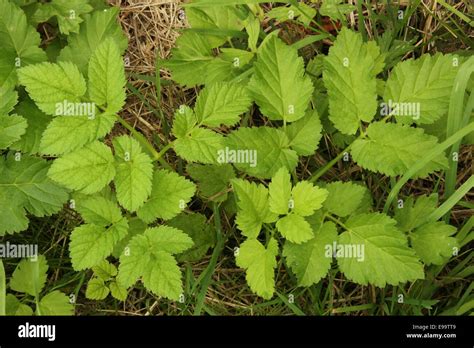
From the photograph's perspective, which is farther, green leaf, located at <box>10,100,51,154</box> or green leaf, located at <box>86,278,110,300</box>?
green leaf, located at <box>86,278,110,300</box>

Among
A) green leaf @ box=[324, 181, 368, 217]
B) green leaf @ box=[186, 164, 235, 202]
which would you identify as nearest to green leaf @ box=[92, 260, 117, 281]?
green leaf @ box=[186, 164, 235, 202]

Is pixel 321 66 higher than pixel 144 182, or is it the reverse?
pixel 321 66

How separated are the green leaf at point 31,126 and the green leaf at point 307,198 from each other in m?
1.03

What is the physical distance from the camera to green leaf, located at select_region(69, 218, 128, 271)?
226cm

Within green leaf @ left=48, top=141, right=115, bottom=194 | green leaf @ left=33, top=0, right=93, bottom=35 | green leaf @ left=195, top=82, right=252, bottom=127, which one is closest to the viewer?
green leaf @ left=48, top=141, right=115, bottom=194

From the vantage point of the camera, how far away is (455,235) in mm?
2555

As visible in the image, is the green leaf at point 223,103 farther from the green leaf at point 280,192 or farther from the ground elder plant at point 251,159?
the green leaf at point 280,192

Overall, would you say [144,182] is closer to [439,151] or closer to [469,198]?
[439,151]

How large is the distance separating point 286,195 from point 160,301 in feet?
2.59

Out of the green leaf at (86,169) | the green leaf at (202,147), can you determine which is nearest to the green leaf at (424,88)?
the green leaf at (202,147)

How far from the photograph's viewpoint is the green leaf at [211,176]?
8.34ft

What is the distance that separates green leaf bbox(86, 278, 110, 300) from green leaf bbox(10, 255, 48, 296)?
0.19 metres

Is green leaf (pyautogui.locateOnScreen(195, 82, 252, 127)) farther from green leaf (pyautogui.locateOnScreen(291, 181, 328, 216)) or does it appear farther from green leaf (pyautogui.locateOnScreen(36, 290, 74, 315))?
green leaf (pyautogui.locateOnScreen(36, 290, 74, 315))
